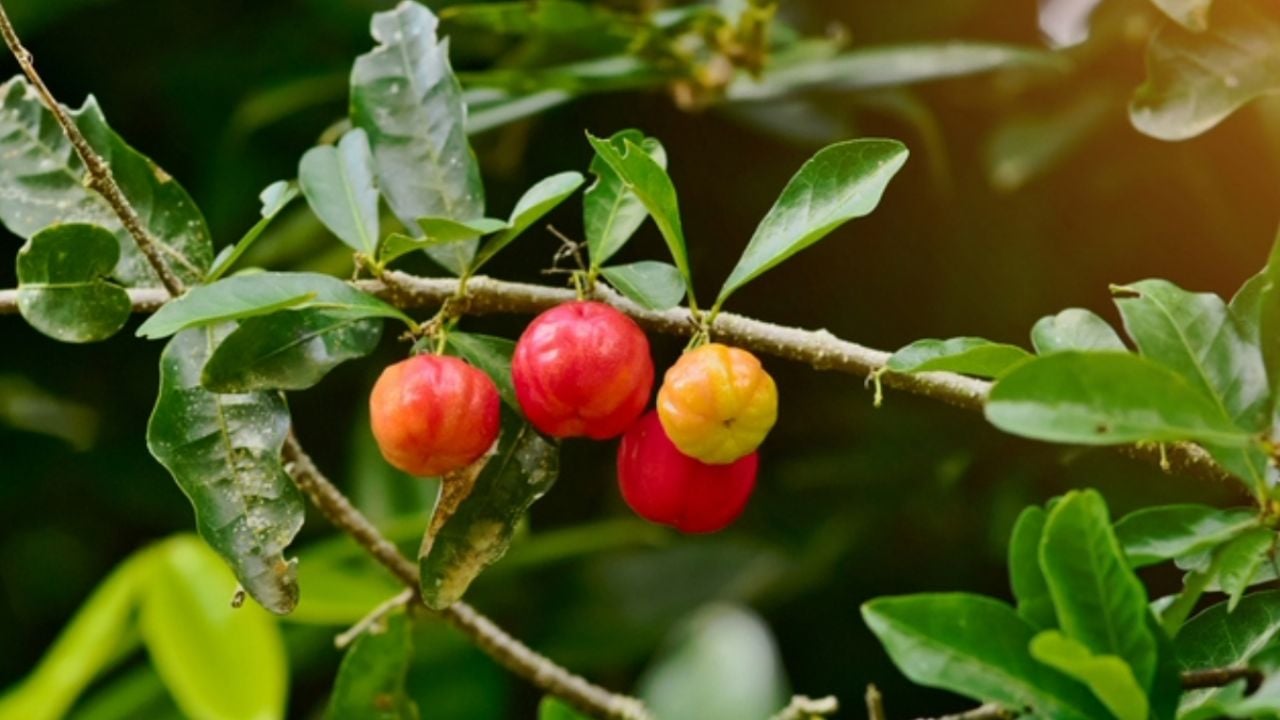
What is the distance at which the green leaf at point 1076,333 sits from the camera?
700mm

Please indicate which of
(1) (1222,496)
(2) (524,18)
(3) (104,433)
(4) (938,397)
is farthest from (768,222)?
(3) (104,433)

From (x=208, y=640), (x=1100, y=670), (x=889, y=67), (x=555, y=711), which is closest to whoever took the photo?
(x=1100, y=670)

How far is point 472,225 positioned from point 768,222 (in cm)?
15

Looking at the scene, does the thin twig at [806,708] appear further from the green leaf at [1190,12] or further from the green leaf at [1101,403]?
the green leaf at [1190,12]

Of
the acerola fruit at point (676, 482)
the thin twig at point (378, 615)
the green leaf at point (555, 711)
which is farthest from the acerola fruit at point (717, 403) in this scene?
the thin twig at point (378, 615)

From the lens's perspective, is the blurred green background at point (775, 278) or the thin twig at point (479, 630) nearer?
the thin twig at point (479, 630)

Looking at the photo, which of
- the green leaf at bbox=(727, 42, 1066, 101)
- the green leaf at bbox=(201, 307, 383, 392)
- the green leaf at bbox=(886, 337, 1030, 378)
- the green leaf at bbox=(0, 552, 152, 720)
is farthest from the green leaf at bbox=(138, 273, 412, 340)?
the green leaf at bbox=(0, 552, 152, 720)

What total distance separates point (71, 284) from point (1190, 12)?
0.66m

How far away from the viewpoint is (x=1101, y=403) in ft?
1.89

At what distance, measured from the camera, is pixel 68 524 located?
1.85 meters

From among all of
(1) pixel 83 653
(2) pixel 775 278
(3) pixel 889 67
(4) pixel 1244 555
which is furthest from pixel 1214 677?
(1) pixel 83 653

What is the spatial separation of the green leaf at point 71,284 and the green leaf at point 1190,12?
2.06ft

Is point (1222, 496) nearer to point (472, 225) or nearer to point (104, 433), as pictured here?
point (472, 225)

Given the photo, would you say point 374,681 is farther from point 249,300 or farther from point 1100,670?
point 1100,670
